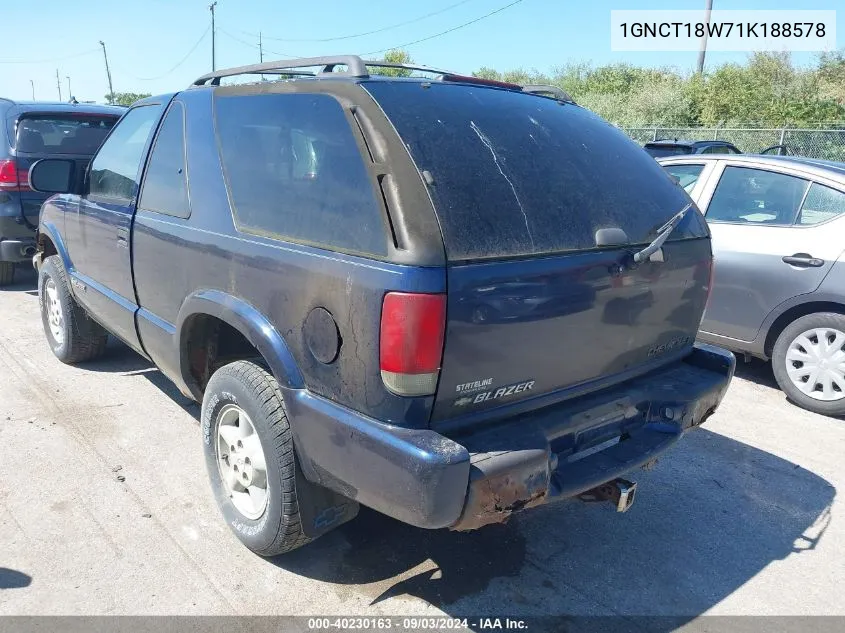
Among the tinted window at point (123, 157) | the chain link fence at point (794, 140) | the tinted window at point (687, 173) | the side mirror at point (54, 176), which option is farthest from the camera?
the chain link fence at point (794, 140)

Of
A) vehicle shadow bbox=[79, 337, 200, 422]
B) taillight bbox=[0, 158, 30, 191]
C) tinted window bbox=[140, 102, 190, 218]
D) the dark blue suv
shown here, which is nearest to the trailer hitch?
the dark blue suv

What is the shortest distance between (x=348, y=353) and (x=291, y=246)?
526 millimetres

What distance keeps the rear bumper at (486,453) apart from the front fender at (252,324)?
0.28 feet

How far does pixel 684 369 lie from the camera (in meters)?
3.20

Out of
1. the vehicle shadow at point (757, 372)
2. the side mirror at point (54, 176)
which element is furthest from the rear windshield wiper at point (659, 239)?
the side mirror at point (54, 176)

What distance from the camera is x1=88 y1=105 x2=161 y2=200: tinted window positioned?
3830 mm

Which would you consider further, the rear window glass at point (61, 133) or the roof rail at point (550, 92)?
the rear window glass at point (61, 133)

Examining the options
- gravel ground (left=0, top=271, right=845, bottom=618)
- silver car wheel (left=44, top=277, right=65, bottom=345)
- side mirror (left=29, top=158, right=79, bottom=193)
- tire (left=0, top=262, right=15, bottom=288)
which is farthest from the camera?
tire (left=0, top=262, right=15, bottom=288)

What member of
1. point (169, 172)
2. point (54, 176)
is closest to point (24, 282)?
point (54, 176)

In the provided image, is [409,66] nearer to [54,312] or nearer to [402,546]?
[402,546]

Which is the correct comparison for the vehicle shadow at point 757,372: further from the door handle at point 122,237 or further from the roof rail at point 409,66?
the door handle at point 122,237

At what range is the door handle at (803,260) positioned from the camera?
4703mm

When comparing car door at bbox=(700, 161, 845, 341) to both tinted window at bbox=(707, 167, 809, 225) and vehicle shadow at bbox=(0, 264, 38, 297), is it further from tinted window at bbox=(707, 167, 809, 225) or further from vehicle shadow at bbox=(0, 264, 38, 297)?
vehicle shadow at bbox=(0, 264, 38, 297)

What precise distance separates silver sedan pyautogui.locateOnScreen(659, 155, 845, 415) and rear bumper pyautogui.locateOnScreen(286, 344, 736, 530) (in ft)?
7.89
